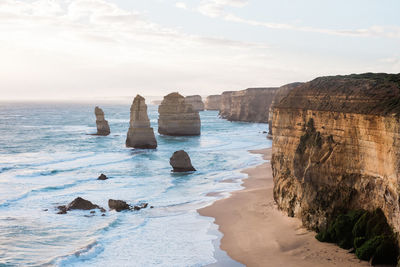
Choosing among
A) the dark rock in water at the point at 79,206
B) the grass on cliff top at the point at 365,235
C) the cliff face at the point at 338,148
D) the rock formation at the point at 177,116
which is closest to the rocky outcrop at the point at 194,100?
the rock formation at the point at 177,116

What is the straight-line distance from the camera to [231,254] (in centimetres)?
1820

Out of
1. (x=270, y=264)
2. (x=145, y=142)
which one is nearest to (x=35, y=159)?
(x=145, y=142)

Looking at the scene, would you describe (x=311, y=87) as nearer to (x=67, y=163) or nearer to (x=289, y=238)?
(x=289, y=238)

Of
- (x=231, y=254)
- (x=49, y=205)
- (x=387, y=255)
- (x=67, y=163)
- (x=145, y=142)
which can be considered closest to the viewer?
(x=387, y=255)

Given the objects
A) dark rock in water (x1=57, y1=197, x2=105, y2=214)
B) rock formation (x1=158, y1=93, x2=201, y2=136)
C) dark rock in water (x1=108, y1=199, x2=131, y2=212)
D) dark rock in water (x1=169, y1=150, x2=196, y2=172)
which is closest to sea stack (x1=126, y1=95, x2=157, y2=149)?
rock formation (x1=158, y1=93, x2=201, y2=136)

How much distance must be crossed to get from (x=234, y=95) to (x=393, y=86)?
10585 centimetres

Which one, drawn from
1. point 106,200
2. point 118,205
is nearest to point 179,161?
point 106,200

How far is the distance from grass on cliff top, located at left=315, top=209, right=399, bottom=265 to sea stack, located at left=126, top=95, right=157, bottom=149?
39.0 meters

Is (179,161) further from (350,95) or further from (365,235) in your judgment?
(365,235)

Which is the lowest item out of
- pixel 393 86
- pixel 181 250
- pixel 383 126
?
pixel 181 250

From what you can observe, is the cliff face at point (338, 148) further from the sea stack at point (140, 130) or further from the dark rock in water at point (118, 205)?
the sea stack at point (140, 130)

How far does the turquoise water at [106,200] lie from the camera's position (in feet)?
61.3

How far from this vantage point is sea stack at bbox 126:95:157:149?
54.5 m

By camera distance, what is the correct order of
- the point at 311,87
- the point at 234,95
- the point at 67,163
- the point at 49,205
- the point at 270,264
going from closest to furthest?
the point at 270,264
the point at 311,87
the point at 49,205
the point at 67,163
the point at 234,95
